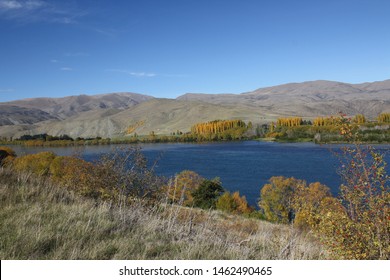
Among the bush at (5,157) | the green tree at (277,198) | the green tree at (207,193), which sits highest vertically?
the bush at (5,157)

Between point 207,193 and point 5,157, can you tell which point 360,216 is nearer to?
point 207,193

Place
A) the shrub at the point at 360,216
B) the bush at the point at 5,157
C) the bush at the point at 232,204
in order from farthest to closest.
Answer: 1. the bush at the point at 232,204
2. the bush at the point at 5,157
3. the shrub at the point at 360,216

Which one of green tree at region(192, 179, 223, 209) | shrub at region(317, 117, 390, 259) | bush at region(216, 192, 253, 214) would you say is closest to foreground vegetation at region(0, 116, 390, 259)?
shrub at region(317, 117, 390, 259)

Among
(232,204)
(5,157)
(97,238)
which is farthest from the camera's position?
(5,157)

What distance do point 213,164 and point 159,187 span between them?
2551 inches

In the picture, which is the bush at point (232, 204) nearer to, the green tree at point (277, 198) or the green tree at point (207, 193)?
the green tree at point (207, 193)

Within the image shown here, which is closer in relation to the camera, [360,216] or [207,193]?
[360,216]

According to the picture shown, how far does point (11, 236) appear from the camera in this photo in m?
3.92

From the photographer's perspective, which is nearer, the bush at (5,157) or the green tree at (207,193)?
the bush at (5,157)

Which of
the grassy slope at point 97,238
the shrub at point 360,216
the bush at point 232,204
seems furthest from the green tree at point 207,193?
the shrub at point 360,216

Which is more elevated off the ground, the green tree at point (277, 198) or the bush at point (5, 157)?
the bush at point (5, 157)

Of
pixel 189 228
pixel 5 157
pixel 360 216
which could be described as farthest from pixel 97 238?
pixel 5 157

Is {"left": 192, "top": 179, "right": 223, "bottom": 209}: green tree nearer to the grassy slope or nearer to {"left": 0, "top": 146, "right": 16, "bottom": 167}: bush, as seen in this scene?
{"left": 0, "top": 146, "right": 16, "bottom": 167}: bush
